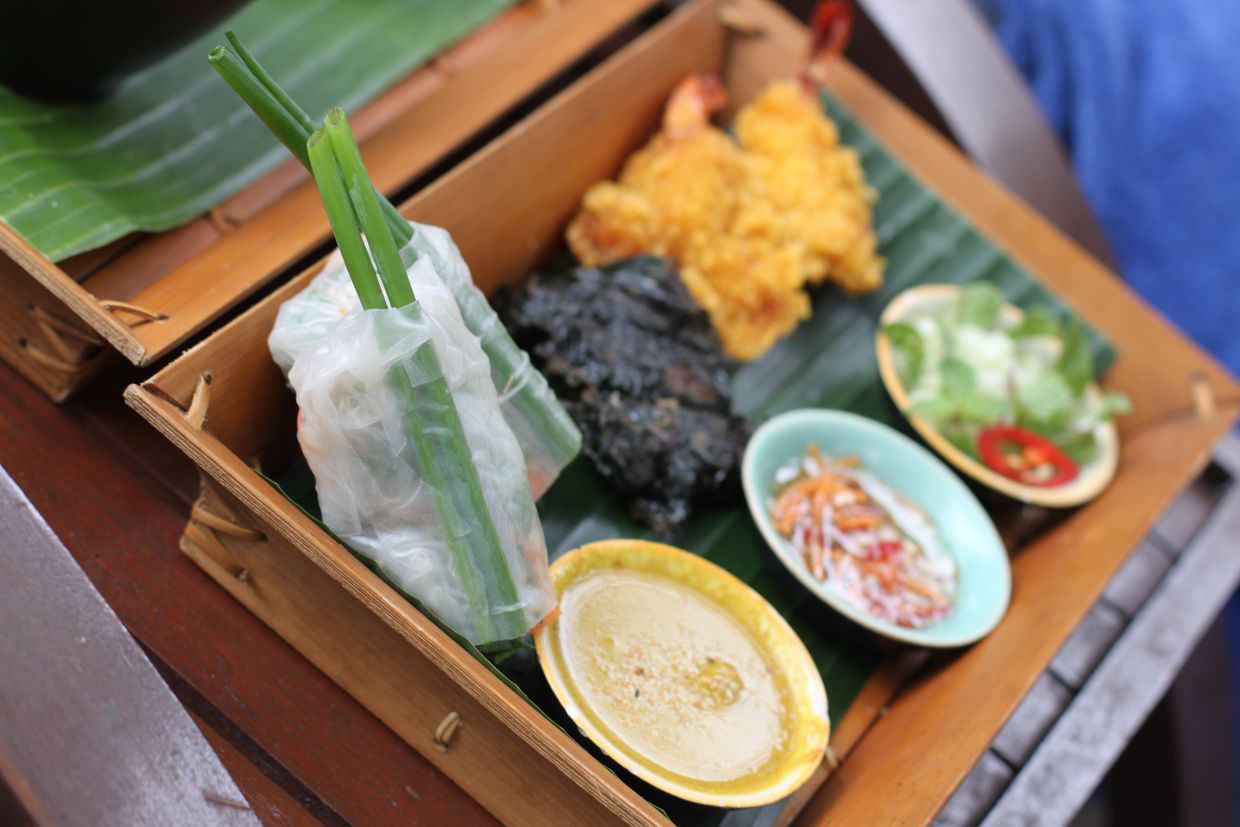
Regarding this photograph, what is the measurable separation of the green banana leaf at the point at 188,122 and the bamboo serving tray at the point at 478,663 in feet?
1.30

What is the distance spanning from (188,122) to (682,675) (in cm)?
157

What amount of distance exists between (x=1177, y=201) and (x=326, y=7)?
3.33 meters

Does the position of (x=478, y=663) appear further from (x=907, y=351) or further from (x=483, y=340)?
(x=907, y=351)

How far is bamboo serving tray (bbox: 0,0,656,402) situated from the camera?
1.91m

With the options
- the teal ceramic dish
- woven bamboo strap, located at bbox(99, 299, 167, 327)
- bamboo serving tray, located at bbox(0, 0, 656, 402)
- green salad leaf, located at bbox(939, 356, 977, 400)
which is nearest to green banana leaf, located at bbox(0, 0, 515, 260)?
bamboo serving tray, located at bbox(0, 0, 656, 402)

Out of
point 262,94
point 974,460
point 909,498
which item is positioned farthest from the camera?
point 974,460

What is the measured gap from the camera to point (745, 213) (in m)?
2.80

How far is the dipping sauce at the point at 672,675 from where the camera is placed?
188 centimetres

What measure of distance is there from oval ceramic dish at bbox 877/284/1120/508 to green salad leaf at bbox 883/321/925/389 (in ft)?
0.06

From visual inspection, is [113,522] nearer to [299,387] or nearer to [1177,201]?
[299,387]

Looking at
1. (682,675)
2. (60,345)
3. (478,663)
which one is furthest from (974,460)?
(60,345)

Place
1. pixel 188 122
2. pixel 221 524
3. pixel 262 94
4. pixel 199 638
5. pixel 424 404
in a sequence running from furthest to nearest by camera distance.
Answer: pixel 188 122 → pixel 199 638 → pixel 221 524 → pixel 424 404 → pixel 262 94

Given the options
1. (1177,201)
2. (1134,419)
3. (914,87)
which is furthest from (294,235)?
(1177,201)

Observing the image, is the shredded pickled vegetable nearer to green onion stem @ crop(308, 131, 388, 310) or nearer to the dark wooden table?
the dark wooden table
